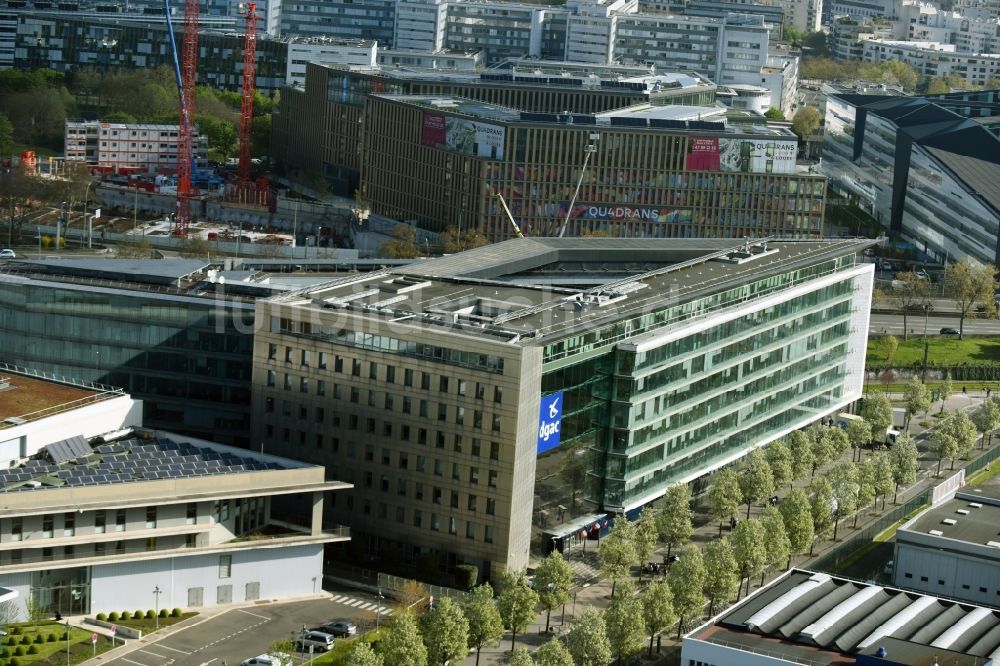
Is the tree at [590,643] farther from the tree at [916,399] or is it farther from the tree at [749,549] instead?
the tree at [916,399]

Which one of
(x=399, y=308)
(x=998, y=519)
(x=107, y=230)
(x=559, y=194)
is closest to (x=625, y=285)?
(x=399, y=308)

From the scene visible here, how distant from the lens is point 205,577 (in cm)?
9981

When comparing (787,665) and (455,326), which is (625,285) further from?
(787,665)

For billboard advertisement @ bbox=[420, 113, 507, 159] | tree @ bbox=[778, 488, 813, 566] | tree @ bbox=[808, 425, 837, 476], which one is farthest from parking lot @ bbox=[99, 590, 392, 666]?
billboard advertisement @ bbox=[420, 113, 507, 159]

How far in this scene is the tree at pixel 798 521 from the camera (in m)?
112

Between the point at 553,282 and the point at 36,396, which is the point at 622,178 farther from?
the point at 36,396

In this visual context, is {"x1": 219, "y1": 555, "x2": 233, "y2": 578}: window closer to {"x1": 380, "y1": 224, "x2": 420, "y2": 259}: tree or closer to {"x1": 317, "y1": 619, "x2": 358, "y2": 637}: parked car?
{"x1": 317, "y1": 619, "x2": 358, "y2": 637}: parked car

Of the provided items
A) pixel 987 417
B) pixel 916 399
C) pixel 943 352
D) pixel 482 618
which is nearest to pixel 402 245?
pixel 943 352

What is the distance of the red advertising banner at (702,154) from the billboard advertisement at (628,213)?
4.74 m

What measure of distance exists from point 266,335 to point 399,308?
7.80 metres

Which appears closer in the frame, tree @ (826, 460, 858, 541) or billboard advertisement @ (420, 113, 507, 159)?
tree @ (826, 460, 858, 541)

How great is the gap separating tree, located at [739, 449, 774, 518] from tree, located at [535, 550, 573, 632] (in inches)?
919

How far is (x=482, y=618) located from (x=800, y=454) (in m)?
40.1

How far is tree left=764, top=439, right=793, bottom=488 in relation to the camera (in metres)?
123
